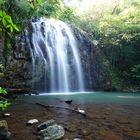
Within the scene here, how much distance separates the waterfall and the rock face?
262 millimetres

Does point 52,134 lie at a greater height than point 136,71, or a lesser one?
lesser

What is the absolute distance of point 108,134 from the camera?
4961mm

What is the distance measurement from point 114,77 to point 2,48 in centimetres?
892

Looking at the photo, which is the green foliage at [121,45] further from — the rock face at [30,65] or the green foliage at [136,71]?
the rock face at [30,65]

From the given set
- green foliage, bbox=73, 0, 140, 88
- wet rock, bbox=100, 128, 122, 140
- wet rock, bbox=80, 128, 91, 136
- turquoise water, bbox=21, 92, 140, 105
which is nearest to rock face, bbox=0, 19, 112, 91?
green foliage, bbox=73, 0, 140, 88

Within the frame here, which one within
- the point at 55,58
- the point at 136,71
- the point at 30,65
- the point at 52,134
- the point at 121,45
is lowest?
the point at 52,134

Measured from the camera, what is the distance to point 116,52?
1986 centimetres

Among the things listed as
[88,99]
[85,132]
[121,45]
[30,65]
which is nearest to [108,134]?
[85,132]

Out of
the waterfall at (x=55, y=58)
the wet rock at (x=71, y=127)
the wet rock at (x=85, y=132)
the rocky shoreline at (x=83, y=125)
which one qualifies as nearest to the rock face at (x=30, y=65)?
the waterfall at (x=55, y=58)

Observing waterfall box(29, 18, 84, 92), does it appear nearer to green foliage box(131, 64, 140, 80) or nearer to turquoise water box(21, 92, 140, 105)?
turquoise water box(21, 92, 140, 105)

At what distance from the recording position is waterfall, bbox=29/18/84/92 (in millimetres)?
14773

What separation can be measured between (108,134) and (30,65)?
984 centimetres

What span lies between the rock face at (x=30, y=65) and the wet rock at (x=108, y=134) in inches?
333

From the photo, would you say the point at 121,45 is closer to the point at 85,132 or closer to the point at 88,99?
Result: the point at 88,99
